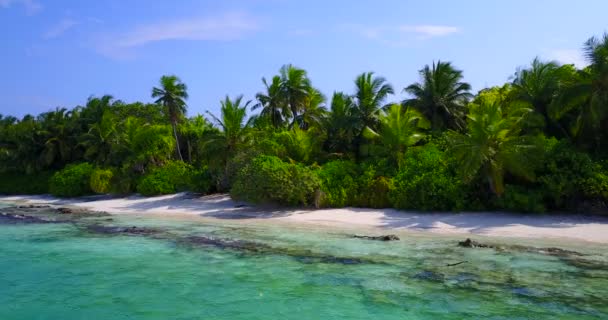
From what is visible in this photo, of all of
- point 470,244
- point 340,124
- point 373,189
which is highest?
point 340,124

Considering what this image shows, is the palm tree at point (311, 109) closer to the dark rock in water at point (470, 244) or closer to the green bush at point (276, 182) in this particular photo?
the green bush at point (276, 182)

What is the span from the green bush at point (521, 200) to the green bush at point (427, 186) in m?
1.66

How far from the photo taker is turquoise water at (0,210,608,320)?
10844mm

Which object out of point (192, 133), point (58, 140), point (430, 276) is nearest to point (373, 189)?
point (430, 276)

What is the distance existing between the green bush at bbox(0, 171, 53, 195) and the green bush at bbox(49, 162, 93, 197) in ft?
13.0

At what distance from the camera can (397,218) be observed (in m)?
22.5

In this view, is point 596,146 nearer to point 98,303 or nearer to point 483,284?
point 483,284

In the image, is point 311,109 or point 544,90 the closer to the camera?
point 544,90

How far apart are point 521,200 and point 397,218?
200 inches

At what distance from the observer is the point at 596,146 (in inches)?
865

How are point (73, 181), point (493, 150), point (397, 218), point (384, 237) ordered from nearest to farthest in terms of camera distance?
1. point (384, 237)
2. point (493, 150)
3. point (397, 218)
4. point (73, 181)

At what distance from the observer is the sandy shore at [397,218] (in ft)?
61.9

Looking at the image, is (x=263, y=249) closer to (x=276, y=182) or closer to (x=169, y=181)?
(x=276, y=182)

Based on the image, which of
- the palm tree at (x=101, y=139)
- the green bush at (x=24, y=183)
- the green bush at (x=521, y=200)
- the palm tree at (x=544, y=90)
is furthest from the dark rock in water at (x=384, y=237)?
the green bush at (x=24, y=183)
